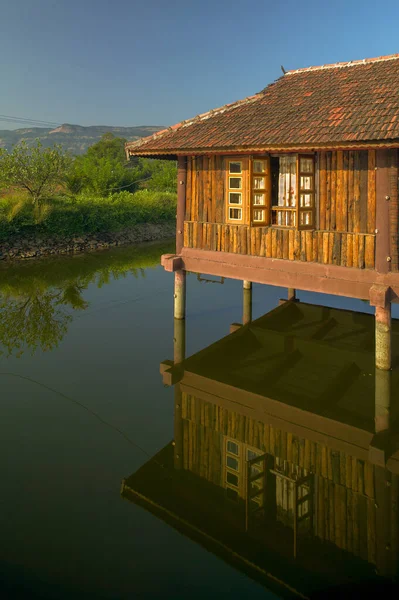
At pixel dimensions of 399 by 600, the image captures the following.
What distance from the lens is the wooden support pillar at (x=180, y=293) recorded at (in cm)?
1307

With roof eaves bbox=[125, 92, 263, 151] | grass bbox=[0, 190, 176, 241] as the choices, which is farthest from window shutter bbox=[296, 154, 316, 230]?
grass bbox=[0, 190, 176, 241]

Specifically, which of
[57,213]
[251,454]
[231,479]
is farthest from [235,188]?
[57,213]

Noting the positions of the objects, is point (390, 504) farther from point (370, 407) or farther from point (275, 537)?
point (370, 407)

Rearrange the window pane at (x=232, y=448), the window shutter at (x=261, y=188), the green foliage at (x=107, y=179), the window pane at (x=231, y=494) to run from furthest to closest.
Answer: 1. the green foliage at (x=107, y=179)
2. the window shutter at (x=261, y=188)
3. the window pane at (x=232, y=448)
4. the window pane at (x=231, y=494)

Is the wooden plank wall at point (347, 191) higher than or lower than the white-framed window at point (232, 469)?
higher

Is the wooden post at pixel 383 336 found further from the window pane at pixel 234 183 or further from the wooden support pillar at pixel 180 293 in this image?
the wooden support pillar at pixel 180 293

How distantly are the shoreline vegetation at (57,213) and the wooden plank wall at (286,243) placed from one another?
48.6 ft

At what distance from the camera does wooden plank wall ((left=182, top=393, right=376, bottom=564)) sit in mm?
5730

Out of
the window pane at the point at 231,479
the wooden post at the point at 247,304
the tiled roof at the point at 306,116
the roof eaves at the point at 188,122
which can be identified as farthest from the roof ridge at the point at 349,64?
the window pane at the point at 231,479

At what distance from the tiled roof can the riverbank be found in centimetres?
1415

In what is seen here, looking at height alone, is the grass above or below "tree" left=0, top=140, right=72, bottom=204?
below

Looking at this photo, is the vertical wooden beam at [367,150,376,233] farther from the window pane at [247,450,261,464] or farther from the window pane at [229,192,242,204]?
the window pane at [247,450,261,464]

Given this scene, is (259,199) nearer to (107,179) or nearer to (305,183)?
(305,183)

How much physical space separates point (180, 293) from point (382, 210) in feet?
18.6
